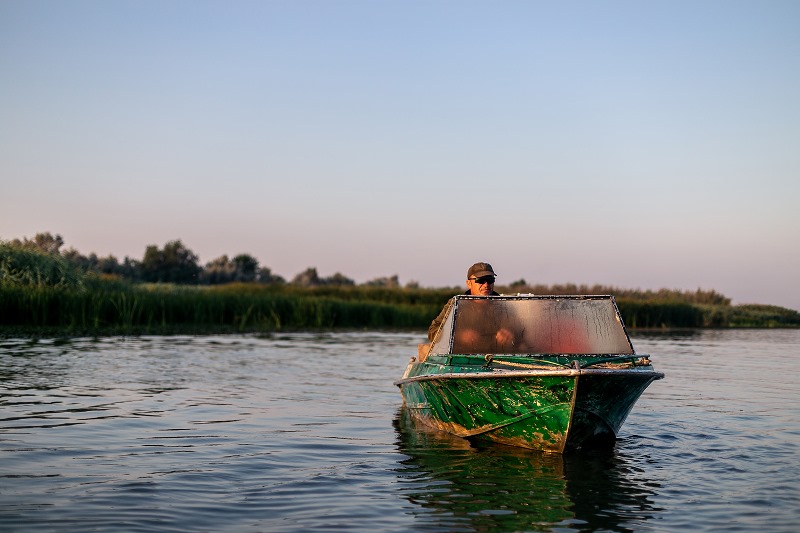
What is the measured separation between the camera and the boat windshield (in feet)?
33.4

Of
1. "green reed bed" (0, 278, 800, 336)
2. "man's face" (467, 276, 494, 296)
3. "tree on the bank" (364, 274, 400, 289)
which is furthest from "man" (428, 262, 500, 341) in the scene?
"tree on the bank" (364, 274, 400, 289)

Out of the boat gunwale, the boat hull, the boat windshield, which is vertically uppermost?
the boat windshield

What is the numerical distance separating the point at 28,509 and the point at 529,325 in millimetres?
5557

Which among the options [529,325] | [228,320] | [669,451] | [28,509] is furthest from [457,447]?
[228,320]

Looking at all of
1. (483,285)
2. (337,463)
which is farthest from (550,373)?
(483,285)

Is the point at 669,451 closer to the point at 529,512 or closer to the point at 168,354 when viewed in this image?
the point at 529,512

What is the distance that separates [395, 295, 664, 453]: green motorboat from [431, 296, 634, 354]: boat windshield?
0.01 m

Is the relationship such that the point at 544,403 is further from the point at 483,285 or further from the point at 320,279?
the point at 320,279

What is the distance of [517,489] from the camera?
7977 mm

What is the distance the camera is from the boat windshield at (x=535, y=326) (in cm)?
1020

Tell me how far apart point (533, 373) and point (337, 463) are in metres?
2.11

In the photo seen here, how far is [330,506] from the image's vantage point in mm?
7246

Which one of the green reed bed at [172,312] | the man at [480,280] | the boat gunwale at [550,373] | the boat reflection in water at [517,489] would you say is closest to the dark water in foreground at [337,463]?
the boat reflection in water at [517,489]

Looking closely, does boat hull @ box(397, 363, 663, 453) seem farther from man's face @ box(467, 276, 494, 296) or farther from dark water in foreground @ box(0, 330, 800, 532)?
man's face @ box(467, 276, 494, 296)
